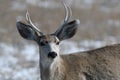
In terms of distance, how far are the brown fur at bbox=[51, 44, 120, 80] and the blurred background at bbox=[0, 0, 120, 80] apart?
308 centimetres

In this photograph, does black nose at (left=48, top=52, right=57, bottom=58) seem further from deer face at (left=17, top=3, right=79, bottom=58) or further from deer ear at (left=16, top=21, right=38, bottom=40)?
deer ear at (left=16, top=21, right=38, bottom=40)

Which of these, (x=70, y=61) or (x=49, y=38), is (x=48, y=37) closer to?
(x=49, y=38)

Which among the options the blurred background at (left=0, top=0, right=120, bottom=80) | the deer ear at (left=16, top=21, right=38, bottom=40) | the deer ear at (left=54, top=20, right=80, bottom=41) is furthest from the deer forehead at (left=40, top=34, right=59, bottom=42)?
the blurred background at (left=0, top=0, right=120, bottom=80)

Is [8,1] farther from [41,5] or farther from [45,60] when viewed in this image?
[45,60]

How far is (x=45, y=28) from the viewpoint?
1847 cm

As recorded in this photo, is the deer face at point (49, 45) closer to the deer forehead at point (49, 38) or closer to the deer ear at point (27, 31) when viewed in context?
the deer forehead at point (49, 38)

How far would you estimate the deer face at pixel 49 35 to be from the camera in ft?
31.3

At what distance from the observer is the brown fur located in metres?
9.91

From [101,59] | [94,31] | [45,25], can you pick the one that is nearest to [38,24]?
[45,25]

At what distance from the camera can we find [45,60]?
9602mm

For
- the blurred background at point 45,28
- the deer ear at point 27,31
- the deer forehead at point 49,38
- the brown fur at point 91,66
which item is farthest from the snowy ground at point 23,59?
the deer forehead at point 49,38

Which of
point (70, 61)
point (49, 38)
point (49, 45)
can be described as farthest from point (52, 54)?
point (70, 61)

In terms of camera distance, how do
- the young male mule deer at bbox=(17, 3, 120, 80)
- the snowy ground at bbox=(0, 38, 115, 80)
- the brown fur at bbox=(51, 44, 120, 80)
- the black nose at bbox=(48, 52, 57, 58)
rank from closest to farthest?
1. the black nose at bbox=(48, 52, 57, 58)
2. the young male mule deer at bbox=(17, 3, 120, 80)
3. the brown fur at bbox=(51, 44, 120, 80)
4. the snowy ground at bbox=(0, 38, 115, 80)

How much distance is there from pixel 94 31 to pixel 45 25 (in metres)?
1.57
